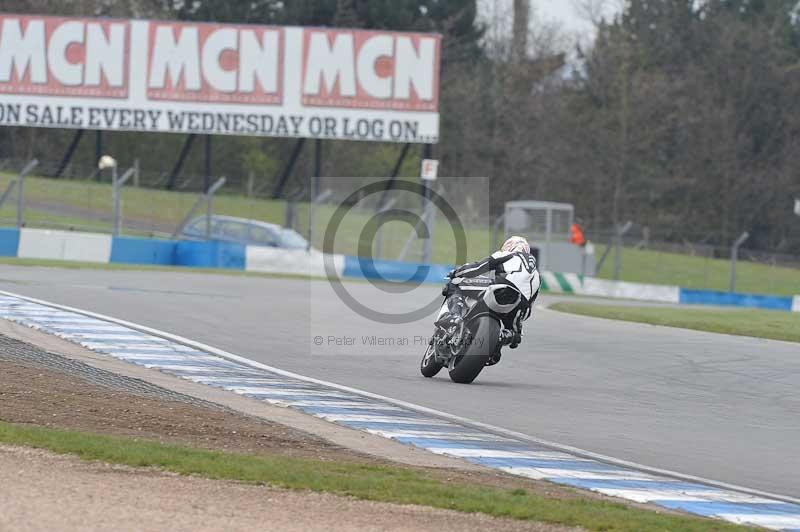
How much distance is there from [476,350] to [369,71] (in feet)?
95.1

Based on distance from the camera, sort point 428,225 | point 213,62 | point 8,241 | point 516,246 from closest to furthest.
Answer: point 516,246 < point 8,241 < point 428,225 < point 213,62

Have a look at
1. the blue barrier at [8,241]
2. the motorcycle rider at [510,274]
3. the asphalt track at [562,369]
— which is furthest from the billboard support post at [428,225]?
the motorcycle rider at [510,274]

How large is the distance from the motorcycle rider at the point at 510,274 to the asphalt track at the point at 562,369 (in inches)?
27.1

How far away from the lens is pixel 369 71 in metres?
41.2

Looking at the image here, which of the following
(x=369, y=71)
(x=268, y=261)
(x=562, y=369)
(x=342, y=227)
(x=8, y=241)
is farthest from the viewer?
(x=369, y=71)

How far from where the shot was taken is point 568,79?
67.6m

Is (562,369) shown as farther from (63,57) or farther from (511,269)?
(63,57)

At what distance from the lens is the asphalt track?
10523 millimetres

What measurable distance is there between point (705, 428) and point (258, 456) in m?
4.25

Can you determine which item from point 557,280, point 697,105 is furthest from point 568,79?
point 557,280

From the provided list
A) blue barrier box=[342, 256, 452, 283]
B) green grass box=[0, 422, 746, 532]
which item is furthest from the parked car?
green grass box=[0, 422, 746, 532]

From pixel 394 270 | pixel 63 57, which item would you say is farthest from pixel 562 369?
pixel 63 57

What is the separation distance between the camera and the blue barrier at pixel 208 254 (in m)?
33.4

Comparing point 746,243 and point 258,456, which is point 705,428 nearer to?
point 258,456
